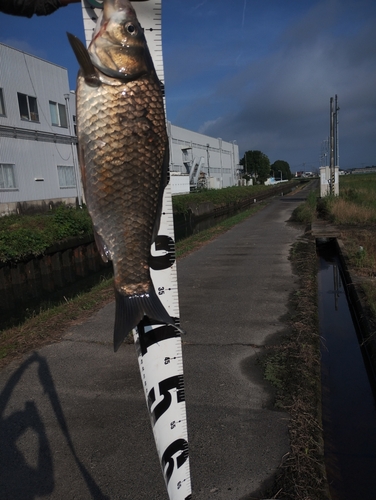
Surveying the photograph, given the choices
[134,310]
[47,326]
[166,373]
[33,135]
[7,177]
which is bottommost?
[47,326]

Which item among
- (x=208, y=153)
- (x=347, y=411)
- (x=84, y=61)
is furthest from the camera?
(x=208, y=153)

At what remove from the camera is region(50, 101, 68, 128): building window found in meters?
24.1

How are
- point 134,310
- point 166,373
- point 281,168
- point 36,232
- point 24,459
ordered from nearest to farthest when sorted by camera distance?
point 134,310 < point 166,373 < point 24,459 < point 36,232 < point 281,168

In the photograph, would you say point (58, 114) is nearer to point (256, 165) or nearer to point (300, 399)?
point (300, 399)

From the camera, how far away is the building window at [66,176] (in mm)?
24589

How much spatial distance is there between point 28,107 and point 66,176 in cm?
463

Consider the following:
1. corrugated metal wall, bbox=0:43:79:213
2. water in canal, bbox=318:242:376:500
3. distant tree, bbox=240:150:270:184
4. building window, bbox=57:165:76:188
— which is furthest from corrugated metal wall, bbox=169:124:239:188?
water in canal, bbox=318:242:376:500

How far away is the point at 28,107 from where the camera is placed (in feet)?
72.5

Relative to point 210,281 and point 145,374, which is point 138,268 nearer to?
point 145,374

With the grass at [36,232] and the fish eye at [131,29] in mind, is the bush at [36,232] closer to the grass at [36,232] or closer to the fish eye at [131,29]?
the grass at [36,232]

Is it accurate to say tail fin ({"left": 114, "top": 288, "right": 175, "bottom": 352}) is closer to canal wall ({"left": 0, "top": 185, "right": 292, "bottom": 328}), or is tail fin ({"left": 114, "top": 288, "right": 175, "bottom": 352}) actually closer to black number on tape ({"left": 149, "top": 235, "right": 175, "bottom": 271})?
black number on tape ({"left": 149, "top": 235, "right": 175, "bottom": 271})

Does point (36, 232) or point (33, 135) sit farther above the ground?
point (33, 135)

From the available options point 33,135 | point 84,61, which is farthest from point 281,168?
point 84,61

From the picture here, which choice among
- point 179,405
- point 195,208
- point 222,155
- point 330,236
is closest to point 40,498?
point 179,405
